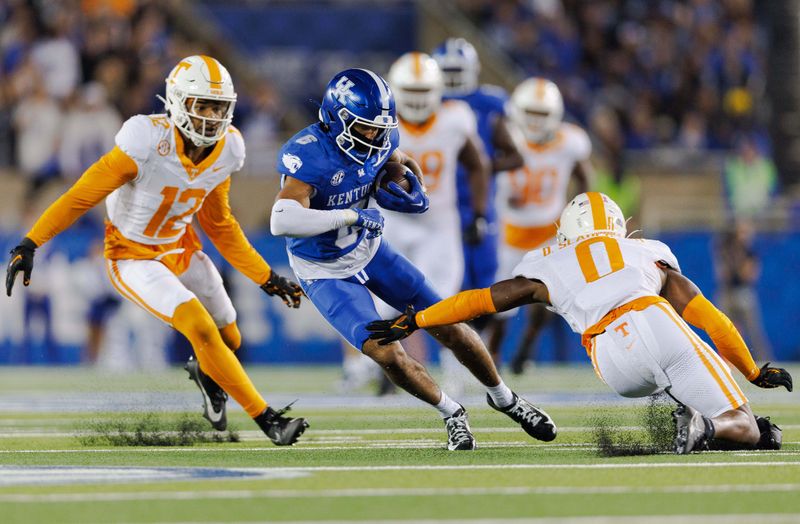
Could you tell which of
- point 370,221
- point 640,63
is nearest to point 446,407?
point 370,221

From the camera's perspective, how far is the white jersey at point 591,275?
6043 millimetres

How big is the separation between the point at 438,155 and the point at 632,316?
4.30m

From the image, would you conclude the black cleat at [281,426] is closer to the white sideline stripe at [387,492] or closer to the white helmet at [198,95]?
the white helmet at [198,95]

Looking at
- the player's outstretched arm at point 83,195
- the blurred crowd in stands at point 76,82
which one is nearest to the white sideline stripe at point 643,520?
the player's outstretched arm at point 83,195

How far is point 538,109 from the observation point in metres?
12.2

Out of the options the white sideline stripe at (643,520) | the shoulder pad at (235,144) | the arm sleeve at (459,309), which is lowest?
the white sideline stripe at (643,520)

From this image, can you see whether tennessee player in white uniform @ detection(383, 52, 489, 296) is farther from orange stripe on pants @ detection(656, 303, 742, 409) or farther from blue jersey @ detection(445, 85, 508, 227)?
orange stripe on pants @ detection(656, 303, 742, 409)

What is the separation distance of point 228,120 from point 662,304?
2256 millimetres

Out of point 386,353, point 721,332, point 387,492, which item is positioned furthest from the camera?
point 386,353

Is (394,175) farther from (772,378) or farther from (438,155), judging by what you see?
(438,155)

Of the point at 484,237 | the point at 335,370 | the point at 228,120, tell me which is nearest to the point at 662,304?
the point at 228,120

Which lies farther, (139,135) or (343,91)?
(139,135)

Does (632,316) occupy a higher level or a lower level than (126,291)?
lower

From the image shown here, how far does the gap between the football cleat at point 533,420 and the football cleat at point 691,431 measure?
918mm
